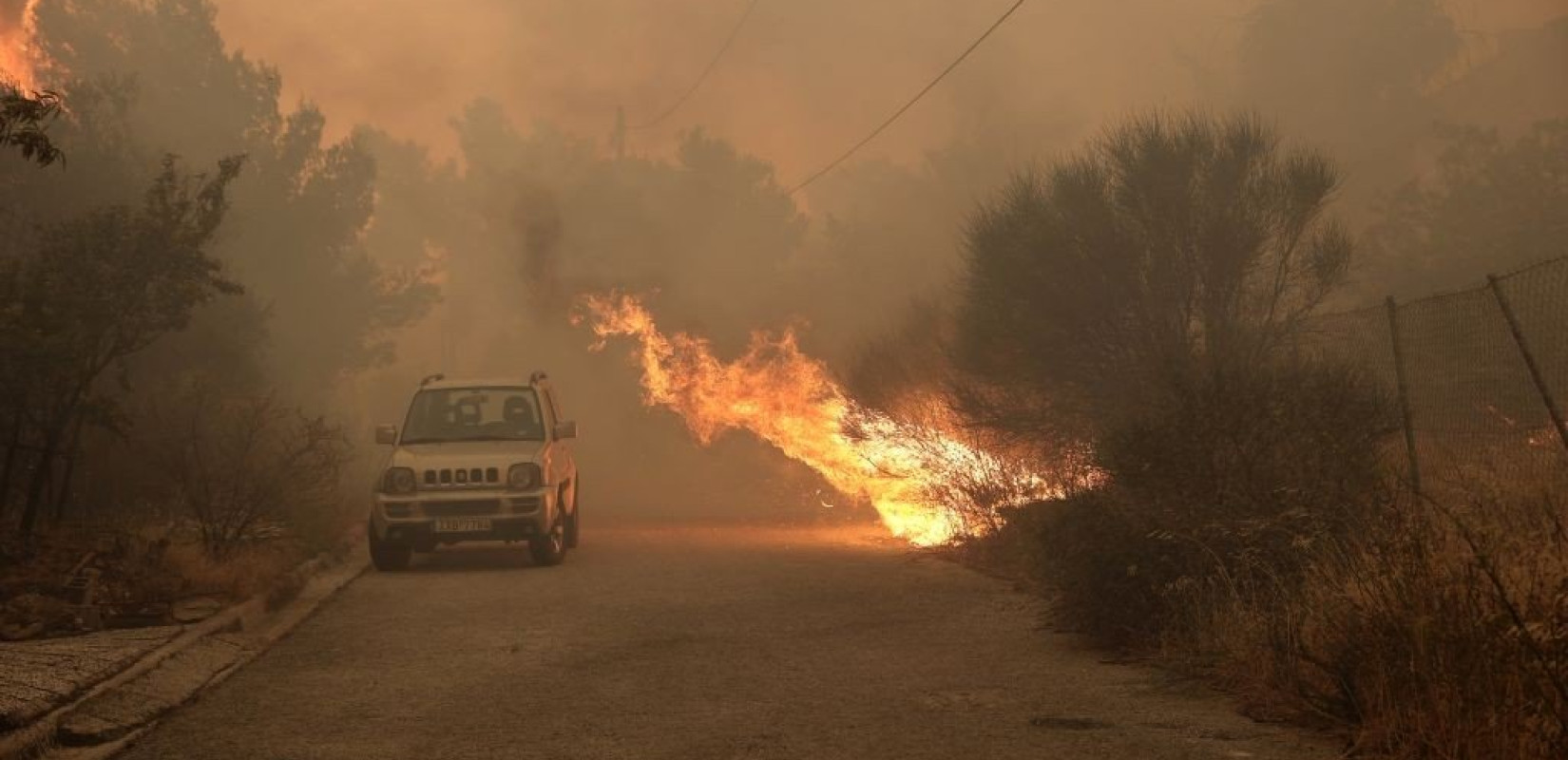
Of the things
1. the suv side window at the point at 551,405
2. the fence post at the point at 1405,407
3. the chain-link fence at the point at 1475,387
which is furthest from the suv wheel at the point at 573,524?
the fence post at the point at 1405,407

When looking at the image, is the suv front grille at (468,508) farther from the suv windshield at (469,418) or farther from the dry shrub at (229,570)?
the dry shrub at (229,570)

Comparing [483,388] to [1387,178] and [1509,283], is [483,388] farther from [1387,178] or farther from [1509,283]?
[1387,178]

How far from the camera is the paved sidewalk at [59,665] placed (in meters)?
7.59

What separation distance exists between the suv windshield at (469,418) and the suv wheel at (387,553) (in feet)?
4.58

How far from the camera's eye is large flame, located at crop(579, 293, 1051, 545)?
17250mm

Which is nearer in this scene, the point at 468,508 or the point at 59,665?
the point at 59,665

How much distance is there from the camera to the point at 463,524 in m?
16.1

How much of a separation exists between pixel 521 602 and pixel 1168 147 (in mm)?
10542

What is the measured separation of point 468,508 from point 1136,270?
8253 millimetres

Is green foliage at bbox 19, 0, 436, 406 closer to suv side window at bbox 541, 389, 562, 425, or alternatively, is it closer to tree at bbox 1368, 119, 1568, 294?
suv side window at bbox 541, 389, 562, 425

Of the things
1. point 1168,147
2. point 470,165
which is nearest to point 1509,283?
point 1168,147

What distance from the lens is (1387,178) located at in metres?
46.7

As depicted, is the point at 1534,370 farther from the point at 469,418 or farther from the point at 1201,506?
the point at 469,418

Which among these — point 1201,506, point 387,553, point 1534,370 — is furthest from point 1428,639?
point 387,553
